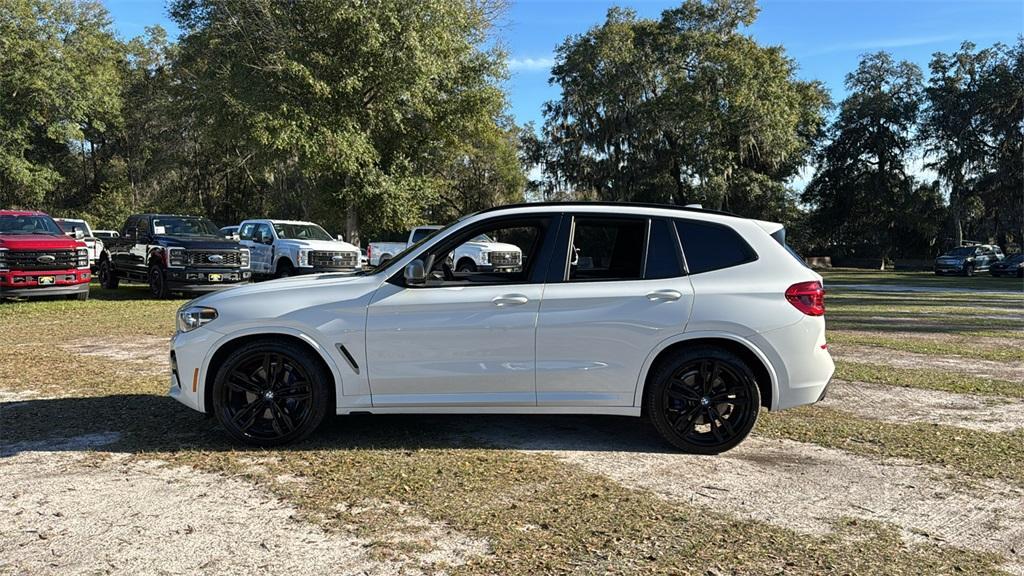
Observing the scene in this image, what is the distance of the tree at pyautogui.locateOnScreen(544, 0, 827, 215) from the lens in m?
39.8

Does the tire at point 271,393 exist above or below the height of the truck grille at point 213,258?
below

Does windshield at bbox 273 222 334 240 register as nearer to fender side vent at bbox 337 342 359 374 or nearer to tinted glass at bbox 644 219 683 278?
fender side vent at bbox 337 342 359 374

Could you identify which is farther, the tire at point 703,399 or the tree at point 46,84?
the tree at point 46,84

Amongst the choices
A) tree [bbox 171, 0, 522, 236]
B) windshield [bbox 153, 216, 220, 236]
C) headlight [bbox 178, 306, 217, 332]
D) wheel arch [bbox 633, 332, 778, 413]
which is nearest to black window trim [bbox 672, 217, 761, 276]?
wheel arch [bbox 633, 332, 778, 413]

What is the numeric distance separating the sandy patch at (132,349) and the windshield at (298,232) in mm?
8849

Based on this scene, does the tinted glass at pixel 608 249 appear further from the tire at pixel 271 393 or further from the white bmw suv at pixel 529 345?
the tire at pixel 271 393

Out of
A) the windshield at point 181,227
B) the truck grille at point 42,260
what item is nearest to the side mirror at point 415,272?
the truck grille at point 42,260

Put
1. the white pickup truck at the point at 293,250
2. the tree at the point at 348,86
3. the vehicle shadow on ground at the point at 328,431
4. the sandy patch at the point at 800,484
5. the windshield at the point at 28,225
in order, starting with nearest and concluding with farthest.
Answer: the sandy patch at the point at 800,484 < the vehicle shadow on ground at the point at 328,431 < the windshield at the point at 28,225 < the white pickup truck at the point at 293,250 < the tree at the point at 348,86

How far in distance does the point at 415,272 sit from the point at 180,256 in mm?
13201

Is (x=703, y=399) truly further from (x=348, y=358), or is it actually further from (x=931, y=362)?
(x=931, y=362)

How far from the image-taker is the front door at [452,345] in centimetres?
504

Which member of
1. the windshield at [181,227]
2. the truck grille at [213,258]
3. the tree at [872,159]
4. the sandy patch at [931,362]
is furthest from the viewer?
the tree at [872,159]

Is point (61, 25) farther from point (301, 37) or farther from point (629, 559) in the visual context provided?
point (629, 559)

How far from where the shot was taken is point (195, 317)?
5184mm
